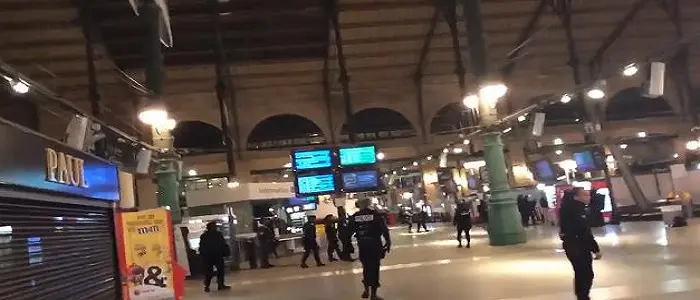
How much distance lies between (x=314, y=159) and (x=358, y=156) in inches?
46.9

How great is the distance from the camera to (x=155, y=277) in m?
9.22

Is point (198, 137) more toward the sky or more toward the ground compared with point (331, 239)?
more toward the sky

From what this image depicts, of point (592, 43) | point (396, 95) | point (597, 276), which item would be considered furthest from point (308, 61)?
point (597, 276)

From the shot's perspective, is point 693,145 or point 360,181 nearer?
point 360,181

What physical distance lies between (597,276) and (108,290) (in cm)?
679

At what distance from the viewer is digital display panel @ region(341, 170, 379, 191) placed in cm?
1886

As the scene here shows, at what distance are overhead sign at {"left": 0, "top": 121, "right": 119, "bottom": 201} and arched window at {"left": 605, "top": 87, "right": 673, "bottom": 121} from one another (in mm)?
29568

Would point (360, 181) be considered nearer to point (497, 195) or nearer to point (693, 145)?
point (497, 195)

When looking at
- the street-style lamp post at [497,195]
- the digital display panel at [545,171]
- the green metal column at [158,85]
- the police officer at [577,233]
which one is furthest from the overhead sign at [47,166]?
the digital display panel at [545,171]

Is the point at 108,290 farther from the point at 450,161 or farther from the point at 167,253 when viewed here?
the point at 450,161

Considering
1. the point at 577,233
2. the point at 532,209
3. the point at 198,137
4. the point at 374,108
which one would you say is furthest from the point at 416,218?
the point at 577,233

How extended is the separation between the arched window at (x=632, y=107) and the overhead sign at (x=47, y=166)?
29.6 meters

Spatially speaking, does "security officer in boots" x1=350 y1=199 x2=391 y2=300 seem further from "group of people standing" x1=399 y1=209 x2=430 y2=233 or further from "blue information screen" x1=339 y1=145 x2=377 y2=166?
"group of people standing" x1=399 y1=209 x2=430 y2=233

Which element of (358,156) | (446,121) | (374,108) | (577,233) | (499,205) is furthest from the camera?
(446,121)
